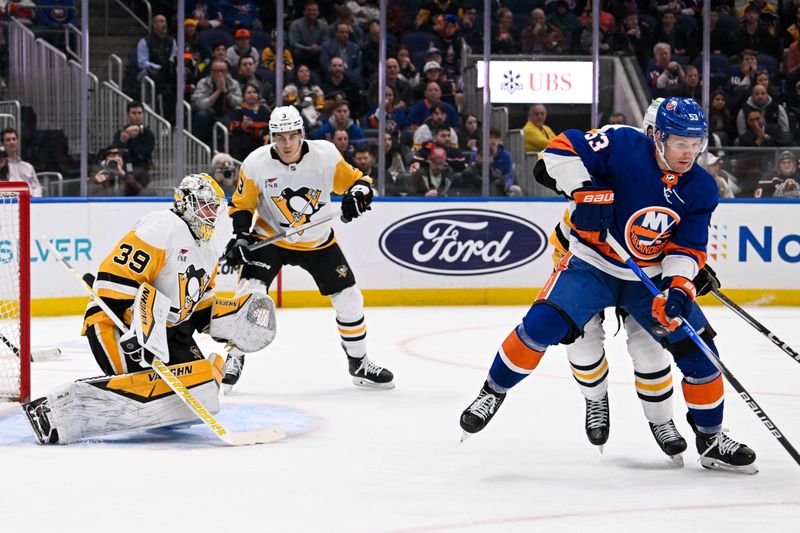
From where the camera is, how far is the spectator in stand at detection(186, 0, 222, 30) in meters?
8.59

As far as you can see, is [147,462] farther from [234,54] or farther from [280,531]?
[234,54]

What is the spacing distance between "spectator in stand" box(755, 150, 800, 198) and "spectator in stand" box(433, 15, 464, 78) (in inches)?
87.4

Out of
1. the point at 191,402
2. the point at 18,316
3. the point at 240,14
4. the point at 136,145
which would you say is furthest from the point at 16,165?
the point at 191,402

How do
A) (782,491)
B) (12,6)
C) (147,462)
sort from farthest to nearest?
(12,6) → (147,462) → (782,491)

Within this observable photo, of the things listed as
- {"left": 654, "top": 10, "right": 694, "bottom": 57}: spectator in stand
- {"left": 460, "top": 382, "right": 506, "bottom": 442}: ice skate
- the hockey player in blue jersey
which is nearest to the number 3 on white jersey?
the hockey player in blue jersey

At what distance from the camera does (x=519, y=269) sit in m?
8.62

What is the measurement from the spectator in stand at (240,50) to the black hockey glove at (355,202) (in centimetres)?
368

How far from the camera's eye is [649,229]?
143 inches

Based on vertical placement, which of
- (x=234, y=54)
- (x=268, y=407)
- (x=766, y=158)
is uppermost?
(x=234, y=54)

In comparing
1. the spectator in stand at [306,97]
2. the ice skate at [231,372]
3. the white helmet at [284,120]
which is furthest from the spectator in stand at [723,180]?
the ice skate at [231,372]

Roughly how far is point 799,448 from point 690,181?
42.3 inches

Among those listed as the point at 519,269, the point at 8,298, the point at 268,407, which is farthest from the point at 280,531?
the point at 519,269

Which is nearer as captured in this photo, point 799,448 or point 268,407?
point 799,448

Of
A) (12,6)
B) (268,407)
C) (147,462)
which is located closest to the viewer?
(147,462)
